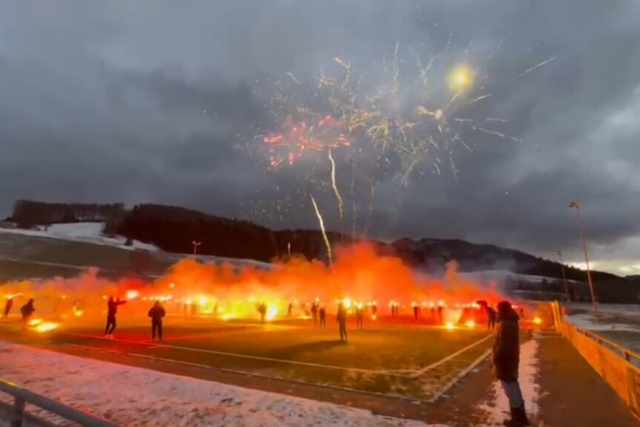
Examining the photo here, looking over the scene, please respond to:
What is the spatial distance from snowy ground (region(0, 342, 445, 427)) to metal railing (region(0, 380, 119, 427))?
1702mm

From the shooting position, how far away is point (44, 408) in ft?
17.1

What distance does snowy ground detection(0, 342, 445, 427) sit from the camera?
7305 millimetres

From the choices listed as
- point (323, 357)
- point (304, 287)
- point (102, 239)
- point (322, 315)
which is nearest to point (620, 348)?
point (323, 357)

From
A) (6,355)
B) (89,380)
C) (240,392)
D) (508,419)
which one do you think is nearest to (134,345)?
(6,355)

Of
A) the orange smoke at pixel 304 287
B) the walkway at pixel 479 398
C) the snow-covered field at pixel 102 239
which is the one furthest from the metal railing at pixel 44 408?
the snow-covered field at pixel 102 239

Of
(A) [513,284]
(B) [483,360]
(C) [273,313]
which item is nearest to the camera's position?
(B) [483,360]

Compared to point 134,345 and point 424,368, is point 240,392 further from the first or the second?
point 134,345

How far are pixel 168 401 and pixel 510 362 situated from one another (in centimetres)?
639

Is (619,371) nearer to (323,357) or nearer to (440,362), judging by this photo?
(440,362)

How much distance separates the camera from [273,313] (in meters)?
49.4

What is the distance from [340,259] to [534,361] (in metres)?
55.2

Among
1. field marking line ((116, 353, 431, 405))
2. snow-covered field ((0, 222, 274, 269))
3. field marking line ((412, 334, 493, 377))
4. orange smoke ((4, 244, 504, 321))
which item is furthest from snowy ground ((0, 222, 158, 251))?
field marking line ((116, 353, 431, 405))

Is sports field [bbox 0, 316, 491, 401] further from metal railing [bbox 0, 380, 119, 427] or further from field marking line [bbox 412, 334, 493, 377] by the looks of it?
metal railing [bbox 0, 380, 119, 427]

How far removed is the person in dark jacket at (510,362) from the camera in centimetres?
746
